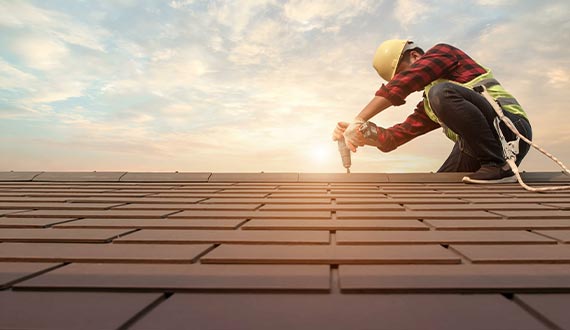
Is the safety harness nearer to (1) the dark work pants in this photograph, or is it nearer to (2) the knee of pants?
(1) the dark work pants

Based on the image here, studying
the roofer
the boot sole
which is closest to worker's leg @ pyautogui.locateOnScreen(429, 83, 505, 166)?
the roofer

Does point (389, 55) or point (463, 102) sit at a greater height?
point (389, 55)

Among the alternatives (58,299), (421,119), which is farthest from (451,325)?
(421,119)

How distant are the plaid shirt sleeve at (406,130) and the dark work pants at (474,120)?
3.19 ft

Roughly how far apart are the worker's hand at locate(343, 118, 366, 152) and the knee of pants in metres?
0.66

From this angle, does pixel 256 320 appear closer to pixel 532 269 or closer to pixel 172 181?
pixel 532 269

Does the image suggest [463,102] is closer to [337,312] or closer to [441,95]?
[441,95]

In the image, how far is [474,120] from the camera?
272 cm

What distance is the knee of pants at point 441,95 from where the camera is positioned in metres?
2.70

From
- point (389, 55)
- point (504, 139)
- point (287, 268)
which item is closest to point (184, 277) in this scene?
point (287, 268)

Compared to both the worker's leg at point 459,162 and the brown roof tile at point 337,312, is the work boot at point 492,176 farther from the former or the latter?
the brown roof tile at point 337,312

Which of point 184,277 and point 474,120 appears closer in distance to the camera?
point 184,277

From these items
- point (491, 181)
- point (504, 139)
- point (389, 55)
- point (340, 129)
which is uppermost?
point (389, 55)

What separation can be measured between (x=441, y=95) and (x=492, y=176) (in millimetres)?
829
